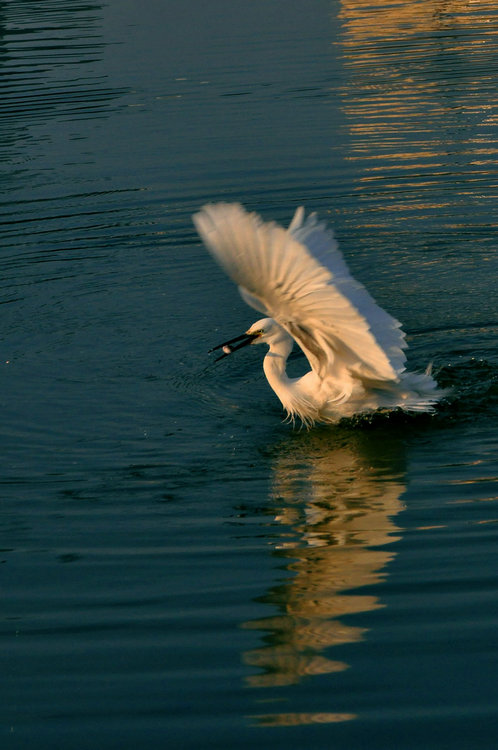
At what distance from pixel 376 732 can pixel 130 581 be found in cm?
199

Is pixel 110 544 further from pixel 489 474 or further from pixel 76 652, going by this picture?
pixel 489 474

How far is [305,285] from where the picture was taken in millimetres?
6965

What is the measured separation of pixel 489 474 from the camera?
737cm

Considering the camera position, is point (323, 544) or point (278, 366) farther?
point (278, 366)

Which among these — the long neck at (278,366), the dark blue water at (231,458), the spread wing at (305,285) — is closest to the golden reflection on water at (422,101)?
the dark blue water at (231,458)

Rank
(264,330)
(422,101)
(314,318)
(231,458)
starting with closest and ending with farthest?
(314,318) < (231,458) < (264,330) < (422,101)

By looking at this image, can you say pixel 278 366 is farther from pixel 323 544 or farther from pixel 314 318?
pixel 323 544

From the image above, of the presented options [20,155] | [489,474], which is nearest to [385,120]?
[20,155]

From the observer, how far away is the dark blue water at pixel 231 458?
5211 millimetres

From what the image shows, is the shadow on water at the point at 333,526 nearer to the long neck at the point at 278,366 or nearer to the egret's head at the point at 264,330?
the long neck at the point at 278,366

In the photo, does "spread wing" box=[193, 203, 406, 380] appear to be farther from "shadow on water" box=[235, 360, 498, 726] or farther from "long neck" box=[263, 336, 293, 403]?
"shadow on water" box=[235, 360, 498, 726]

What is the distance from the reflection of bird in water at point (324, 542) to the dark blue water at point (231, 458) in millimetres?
19

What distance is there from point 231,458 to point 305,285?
5.44 feet

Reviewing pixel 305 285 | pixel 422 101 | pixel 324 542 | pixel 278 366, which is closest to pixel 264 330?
pixel 278 366
